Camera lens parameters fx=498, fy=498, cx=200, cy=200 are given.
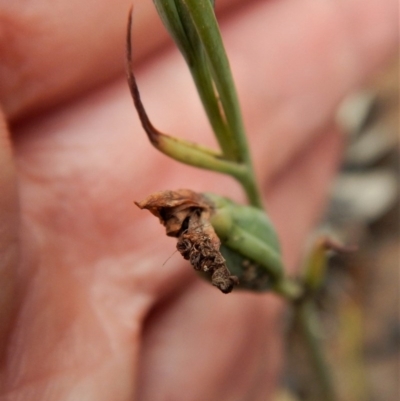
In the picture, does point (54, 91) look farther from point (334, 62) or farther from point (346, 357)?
point (346, 357)

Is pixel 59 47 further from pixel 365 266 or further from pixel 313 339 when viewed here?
pixel 365 266

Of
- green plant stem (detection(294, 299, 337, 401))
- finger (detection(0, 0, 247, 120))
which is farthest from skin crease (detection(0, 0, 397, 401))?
green plant stem (detection(294, 299, 337, 401))

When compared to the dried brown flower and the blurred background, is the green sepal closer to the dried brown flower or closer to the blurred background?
the dried brown flower

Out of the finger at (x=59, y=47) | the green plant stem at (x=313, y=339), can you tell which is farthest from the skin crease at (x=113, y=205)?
the green plant stem at (x=313, y=339)

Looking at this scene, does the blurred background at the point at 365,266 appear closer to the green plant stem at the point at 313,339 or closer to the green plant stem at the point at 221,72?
the green plant stem at the point at 313,339

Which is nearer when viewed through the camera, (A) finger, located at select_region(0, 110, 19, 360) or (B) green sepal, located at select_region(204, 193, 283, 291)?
(B) green sepal, located at select_region(204, 193, 283, 291)
